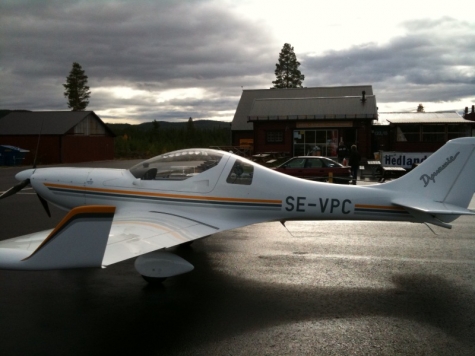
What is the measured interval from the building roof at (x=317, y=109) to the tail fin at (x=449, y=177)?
27.0 m

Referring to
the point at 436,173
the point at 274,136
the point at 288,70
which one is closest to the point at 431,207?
the point at 436,173

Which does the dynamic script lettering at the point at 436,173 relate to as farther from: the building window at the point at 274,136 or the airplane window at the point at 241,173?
the building window at the point at 274,136

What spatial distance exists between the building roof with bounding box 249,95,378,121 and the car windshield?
27.3 meters

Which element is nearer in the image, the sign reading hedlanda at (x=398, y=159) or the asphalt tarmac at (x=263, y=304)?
the asphalt tarmac at (x=263, y=304)

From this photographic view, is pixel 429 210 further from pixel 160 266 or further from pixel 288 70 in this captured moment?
pixel 288 70

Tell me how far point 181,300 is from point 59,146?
129ft

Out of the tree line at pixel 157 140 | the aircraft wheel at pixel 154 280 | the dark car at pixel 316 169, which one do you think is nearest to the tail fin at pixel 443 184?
the aircraft wheel at pixel 154 280

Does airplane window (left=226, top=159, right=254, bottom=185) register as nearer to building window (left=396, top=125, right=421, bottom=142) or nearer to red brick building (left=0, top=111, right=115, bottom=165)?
building window (left=396, top=125, right=421, bottom=142)

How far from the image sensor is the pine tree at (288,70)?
74.1m

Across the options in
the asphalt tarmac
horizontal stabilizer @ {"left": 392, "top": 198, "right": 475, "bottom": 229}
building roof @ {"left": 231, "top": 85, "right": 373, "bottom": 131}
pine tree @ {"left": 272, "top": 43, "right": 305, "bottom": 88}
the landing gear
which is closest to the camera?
the asphalt tarmac

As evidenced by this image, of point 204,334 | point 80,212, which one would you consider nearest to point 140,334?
point 204,334

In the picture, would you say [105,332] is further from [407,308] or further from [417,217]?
[417,217]

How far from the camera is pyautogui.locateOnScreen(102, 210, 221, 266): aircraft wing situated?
16.6 ft

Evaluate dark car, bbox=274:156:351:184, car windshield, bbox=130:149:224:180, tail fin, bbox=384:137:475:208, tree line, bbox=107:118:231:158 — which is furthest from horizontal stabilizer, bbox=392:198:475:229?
tree line, bbox=107:118:231:158
